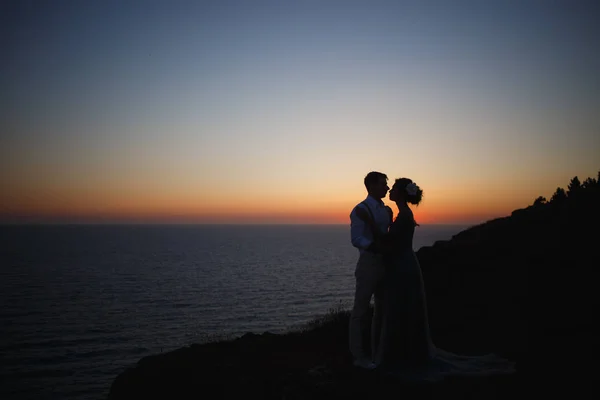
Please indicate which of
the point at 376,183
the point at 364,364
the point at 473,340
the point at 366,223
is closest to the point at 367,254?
the point at 366,223

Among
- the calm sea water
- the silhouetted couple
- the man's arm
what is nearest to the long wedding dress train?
the silhouetted couple

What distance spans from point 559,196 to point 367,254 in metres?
16.3

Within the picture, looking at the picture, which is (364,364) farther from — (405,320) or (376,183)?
(376,183)

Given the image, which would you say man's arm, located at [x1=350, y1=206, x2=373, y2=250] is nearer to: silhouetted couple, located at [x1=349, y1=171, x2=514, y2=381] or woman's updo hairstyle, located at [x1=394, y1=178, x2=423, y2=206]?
silhouetted couple, located at [x1=349, y1=171, x2=514, y2=381]

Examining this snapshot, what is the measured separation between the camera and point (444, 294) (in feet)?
42.1

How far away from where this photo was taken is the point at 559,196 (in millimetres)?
19453

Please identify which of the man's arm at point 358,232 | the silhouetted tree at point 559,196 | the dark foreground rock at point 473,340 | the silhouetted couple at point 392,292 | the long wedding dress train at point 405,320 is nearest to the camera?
the dark foreground rock at point 473,340

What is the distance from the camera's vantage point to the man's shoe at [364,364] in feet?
23.5

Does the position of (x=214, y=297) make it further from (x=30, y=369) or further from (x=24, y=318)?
(x=30, y=369)

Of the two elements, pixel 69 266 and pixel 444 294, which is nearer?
pixel 444 294

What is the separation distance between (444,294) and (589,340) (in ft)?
15.8

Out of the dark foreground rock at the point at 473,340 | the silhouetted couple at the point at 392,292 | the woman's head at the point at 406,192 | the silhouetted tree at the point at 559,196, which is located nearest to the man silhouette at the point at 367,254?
the silhouetted couple at the point at 392,292

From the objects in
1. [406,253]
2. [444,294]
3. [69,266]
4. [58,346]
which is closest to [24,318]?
[58,346]

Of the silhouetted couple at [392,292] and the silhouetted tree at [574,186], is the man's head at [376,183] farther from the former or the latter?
the silhouetted tree at [574,186]
